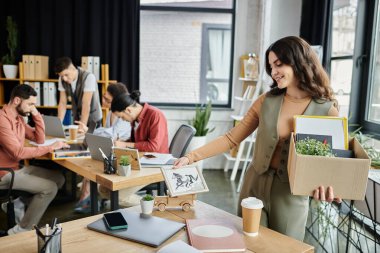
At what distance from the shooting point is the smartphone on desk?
1.46 metres

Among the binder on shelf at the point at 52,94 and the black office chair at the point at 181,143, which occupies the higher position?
the binder on shelf at the point at 52,94

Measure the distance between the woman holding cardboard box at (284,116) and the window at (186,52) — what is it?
150 inches

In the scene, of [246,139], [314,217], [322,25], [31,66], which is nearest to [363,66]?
[322,25]

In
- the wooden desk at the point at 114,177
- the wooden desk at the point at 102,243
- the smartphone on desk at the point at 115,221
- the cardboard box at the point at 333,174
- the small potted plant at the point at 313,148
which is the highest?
the small potted plant at the point at 313,148

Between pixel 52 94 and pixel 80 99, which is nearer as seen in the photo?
pixel 80 99

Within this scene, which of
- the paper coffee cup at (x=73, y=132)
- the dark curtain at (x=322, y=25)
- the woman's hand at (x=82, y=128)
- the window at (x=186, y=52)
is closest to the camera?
the paper coffee cup at (x=73, y=132)

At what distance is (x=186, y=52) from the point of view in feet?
18.1

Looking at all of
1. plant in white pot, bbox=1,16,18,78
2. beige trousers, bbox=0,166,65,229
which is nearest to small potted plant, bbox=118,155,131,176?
beige trousers, bbox=0,166,65,229

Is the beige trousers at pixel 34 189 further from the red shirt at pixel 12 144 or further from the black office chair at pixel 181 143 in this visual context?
the black office chair at pixel 181 143

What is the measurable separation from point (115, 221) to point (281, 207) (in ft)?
2.33

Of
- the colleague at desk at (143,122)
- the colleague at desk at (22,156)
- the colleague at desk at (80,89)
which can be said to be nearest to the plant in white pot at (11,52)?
the colleague at desk at (80,89)

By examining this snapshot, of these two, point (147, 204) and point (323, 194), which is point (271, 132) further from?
point (147, 204)

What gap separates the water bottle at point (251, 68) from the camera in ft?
16.4

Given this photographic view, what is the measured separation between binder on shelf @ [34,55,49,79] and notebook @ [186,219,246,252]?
3.93 m
